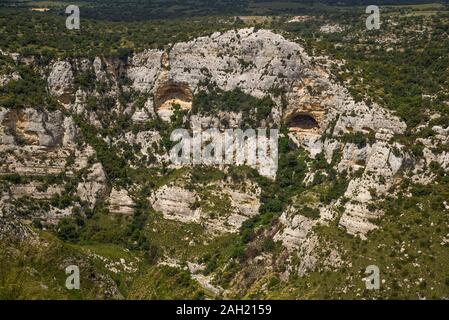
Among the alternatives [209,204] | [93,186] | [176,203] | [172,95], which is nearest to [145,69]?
[172,95]

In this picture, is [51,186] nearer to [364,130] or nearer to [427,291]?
[364,130]

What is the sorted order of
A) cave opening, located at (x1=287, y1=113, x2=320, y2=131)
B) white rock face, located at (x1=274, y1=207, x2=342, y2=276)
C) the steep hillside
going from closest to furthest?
the steep hillside, white rock face, located at (x1=274, y1=207, x2=342, y2=276), cave opening, located at (x1=287, y1=113, x2=320, y2=131)

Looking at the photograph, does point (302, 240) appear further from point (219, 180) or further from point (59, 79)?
point (59, 79)

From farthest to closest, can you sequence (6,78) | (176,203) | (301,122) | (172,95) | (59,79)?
(172,95) → (59,79) → (301,122) → (6,78) → (176,203)

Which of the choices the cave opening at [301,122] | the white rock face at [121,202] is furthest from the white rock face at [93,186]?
the cave opening at [301,122]

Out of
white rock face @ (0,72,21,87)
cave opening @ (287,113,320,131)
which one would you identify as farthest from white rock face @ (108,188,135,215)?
cave opening @ (287,113,320,131)

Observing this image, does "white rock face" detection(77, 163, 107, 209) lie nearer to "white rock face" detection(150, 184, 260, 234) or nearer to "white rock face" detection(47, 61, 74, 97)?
"white rock face" detection(150, 184, 260, 234)
